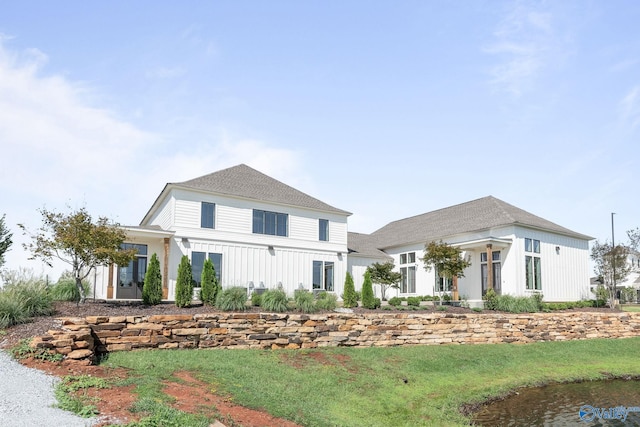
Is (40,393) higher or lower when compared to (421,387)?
higher

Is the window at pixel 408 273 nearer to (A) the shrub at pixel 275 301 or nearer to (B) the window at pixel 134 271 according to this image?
(B) the window at pixel 134 271

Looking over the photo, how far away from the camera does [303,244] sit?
24422 millimetres

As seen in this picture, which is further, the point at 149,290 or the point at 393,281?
the point at 393,281

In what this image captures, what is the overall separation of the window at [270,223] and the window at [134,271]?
5149 millimetres

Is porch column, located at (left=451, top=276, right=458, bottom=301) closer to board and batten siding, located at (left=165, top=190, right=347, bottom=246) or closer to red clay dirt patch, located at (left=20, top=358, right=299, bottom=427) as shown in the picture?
board and batten siding, located at (left=165, top=190, right=347, bottom=246)

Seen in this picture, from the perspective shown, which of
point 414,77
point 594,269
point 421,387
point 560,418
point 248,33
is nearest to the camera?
point 560,418

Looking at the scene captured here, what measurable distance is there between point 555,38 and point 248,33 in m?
8.43

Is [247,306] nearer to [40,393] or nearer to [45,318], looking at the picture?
[45,318]

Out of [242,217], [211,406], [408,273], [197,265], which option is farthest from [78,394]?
[408,273]

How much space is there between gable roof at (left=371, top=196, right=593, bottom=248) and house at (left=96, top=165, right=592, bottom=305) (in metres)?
0.10

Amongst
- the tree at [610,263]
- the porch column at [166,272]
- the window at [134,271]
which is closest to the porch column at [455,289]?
the tree at [610,263]

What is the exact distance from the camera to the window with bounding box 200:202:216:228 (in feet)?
71.1

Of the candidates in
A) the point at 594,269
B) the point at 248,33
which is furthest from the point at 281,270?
the point at 594,269

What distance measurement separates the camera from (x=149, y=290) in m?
15.0
